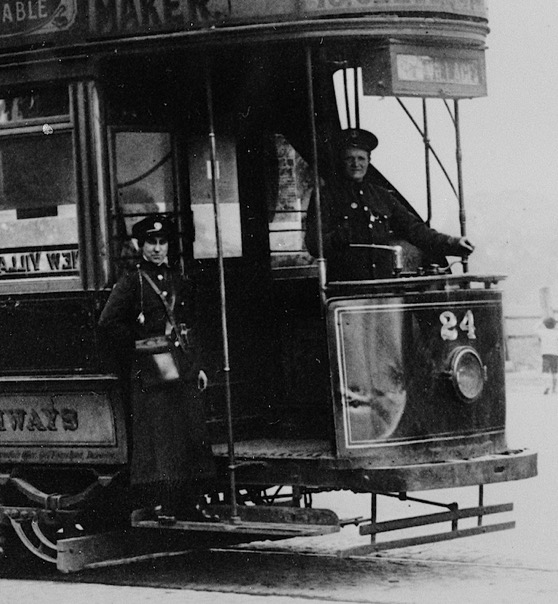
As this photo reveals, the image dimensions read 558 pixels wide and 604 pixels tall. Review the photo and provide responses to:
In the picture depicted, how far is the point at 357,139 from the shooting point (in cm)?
812

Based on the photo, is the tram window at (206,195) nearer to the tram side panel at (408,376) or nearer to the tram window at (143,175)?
the tram window at (143,175)

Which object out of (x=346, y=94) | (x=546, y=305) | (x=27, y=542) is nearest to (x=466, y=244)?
(x=346, y=94)

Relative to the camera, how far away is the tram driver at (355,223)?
26.4 feet

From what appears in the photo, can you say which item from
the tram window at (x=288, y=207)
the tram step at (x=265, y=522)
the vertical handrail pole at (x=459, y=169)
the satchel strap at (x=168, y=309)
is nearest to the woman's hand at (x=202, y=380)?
the satchel strap at (x=168, y=309)

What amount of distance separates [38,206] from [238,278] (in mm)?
1253

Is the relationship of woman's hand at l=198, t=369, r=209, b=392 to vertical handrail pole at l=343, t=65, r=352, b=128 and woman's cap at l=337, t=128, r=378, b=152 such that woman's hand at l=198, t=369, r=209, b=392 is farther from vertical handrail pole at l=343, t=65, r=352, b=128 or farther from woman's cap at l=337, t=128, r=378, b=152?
vertical handrail pole at l=343, t=65, r=352, b=128

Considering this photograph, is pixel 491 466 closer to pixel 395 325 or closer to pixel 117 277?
pixel 395 325

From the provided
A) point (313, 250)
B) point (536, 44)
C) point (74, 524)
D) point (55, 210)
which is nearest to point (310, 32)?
point (313, 250)

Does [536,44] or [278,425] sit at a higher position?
[536,44]

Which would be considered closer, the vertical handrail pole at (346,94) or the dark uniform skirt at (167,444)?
the dark uniform skirt at (167,444)

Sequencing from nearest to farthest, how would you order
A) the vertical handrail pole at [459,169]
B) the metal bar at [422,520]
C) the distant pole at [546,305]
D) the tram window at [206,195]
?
the metal bar at [422,520] < the vertical handrail pole at [459,169] < the tram window at [206,195] < the distant pole at [546,305]

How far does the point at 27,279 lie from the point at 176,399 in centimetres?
110

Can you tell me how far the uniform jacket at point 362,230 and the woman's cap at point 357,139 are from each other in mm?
204

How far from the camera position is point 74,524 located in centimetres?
808
